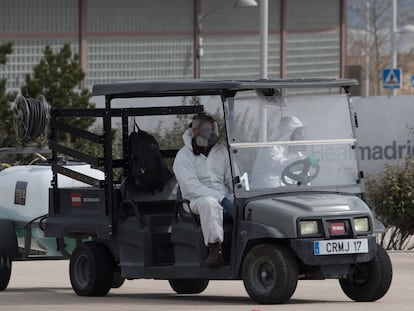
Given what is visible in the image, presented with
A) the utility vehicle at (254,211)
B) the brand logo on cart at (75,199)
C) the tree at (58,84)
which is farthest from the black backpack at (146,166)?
the tree at (58,84)

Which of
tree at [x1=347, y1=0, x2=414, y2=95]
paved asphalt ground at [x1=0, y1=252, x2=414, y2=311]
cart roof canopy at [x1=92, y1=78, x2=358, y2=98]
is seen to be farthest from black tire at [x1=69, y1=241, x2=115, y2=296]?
tree at [x1=347, y1=0, x2=414, y2=95]

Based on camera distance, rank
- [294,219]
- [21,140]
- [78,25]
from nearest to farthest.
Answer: [294,219] < [21,140] < [78,25]

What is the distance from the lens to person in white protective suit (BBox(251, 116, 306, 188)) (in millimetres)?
12875

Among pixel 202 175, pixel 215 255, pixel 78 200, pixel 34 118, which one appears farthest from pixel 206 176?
pixel 34 118

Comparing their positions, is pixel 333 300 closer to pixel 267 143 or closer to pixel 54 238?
pixel 267 143

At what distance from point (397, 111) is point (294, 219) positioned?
14684 millimetres

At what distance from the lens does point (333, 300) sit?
43.2 feet

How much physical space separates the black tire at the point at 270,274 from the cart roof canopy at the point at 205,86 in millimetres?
1335

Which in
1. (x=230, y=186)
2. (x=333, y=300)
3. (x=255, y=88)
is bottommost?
(x=333, y=300)

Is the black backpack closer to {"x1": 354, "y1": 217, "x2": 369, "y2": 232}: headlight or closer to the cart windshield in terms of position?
the cart windshield

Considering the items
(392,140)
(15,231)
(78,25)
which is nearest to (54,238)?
(15,231)

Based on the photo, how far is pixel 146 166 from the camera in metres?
14.1

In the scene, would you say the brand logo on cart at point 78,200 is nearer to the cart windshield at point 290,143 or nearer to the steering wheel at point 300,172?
the cart windshield at point 290,143

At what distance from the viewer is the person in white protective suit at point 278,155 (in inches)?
507
